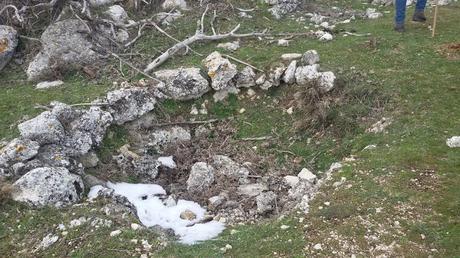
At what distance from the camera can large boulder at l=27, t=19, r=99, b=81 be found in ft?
34.8

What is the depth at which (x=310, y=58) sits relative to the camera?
10.1 meters

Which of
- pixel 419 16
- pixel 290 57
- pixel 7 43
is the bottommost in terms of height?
pixel 290 57

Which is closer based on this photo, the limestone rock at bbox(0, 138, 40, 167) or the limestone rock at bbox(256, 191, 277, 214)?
the limestone rock at bbox(256, 191, 277, 214)

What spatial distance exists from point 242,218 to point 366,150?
2.32m

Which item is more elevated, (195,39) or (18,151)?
(195,39)

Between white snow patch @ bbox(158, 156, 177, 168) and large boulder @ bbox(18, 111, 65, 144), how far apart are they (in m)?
1.74

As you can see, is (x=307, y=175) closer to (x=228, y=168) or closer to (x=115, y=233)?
(x=228, y=168)

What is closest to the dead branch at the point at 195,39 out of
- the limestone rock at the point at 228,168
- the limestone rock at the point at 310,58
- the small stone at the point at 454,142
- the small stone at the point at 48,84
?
the small stone at the point at 48,84

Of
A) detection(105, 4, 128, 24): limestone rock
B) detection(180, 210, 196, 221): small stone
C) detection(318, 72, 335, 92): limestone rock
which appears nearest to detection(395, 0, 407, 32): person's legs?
detection(318, 72, 335, 92): limestone rock

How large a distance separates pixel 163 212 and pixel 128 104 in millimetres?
2611

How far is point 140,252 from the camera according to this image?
6164mm

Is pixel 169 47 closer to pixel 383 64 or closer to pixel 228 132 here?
pixel 228 132

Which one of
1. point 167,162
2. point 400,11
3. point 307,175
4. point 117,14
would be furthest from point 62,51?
point 400,11

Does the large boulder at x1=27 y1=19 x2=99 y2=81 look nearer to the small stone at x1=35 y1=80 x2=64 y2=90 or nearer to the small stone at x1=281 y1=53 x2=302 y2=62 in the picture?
the small stone at x1=35 y1=80 x2=64 y2=90
